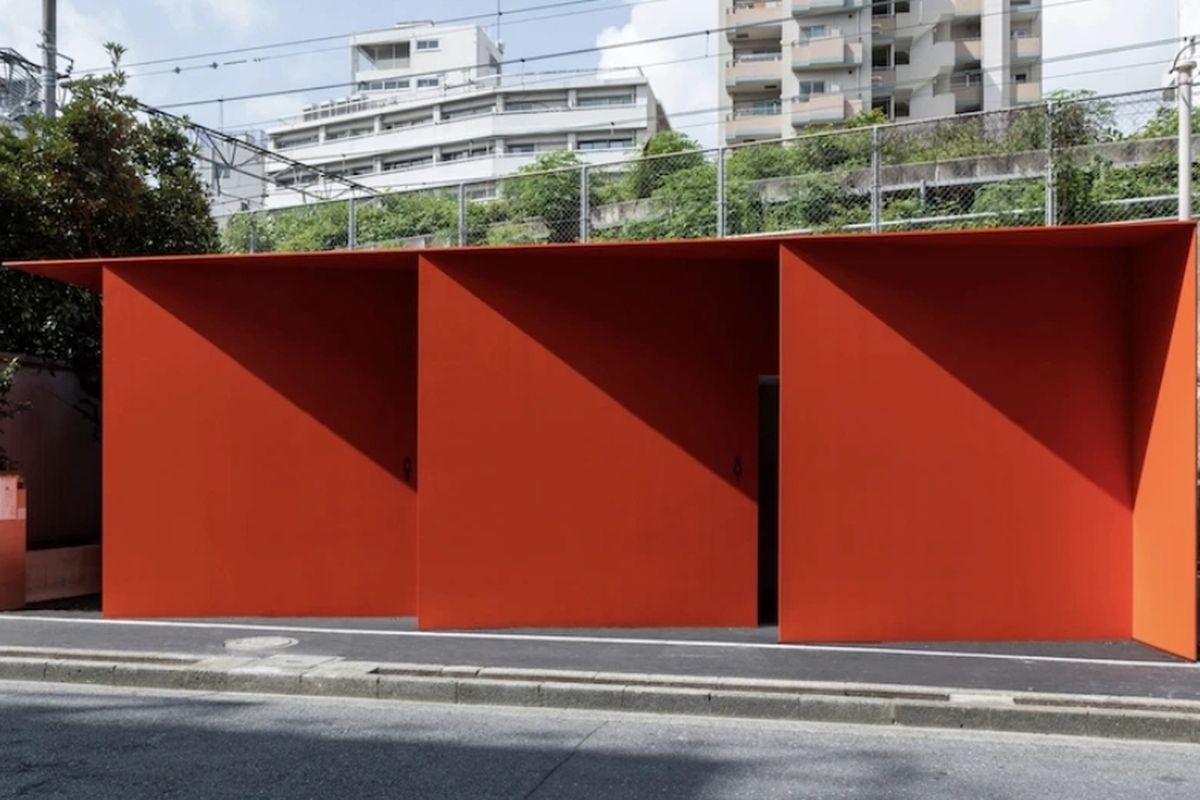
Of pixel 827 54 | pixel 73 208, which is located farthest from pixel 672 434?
pixel 827 54

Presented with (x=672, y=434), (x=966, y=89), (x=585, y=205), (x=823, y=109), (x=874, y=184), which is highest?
(x=966, y=89)

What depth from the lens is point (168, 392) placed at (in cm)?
1050

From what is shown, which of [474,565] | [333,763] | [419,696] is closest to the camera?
[333,763]

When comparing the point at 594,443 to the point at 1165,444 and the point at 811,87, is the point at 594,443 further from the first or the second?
the point at 811,87

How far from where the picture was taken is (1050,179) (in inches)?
589

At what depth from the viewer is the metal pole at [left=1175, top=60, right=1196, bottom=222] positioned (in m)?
10.2

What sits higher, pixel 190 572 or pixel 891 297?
pixel 891 297

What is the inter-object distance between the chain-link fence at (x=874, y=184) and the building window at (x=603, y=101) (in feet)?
195

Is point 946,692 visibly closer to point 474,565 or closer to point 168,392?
point 474,565

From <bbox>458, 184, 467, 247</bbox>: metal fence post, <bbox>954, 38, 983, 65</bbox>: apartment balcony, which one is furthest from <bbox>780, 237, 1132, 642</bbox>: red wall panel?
<bbox>954, 38, 983, 65</bbox>: apartment balcony

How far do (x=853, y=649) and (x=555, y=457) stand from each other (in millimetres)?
2863

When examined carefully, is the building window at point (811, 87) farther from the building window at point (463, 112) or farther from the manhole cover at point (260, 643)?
the manhole cover at point (260, 643)

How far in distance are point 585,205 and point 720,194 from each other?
196 cm

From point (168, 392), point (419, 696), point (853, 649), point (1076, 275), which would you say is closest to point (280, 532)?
point (168, 392)
